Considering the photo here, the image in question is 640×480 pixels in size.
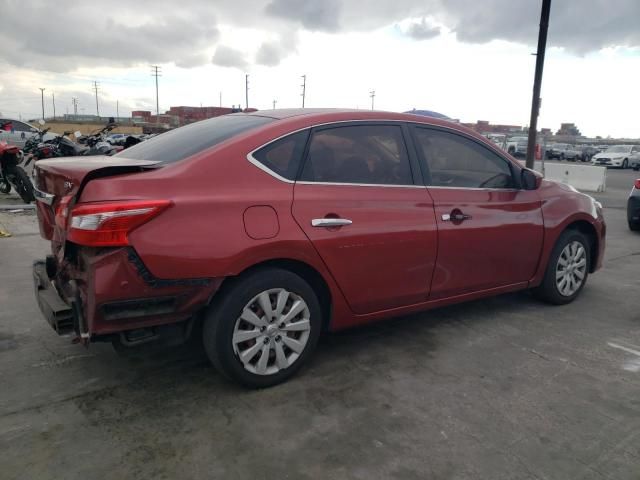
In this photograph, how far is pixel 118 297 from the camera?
2.57m

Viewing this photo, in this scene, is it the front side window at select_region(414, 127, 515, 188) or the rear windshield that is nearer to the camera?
the rear windshield

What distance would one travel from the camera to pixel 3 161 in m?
9.12

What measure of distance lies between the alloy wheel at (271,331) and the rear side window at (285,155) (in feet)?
2.31

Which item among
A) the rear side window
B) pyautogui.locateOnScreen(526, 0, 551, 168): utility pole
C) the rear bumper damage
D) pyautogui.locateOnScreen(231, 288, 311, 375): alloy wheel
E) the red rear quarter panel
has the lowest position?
pyautogui.locateOnScreen(231, 288, 311, 375): alloy wheel

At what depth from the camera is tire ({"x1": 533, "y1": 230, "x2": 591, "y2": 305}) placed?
449 cm

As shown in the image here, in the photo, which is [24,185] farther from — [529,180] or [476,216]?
[529,180]

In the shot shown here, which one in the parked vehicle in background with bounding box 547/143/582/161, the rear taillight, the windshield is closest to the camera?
the rear taillight

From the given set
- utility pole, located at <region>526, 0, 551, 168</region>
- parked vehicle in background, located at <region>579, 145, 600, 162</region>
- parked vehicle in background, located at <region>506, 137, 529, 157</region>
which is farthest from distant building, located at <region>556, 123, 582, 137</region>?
utility pole, located at <region>526, 0, 551, 168</region>

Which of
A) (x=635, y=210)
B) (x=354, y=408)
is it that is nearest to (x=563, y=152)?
(x=635, y=210)

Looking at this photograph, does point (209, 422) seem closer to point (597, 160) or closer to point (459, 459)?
point (459, 459)

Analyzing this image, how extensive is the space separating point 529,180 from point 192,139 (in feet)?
8.84

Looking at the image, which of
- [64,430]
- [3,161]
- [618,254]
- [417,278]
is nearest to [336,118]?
[417,278]

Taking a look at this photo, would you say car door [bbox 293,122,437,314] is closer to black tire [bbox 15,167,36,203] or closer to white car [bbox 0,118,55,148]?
black tire [bbox 15,167,36,203]

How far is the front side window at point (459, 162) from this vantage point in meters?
3.73
